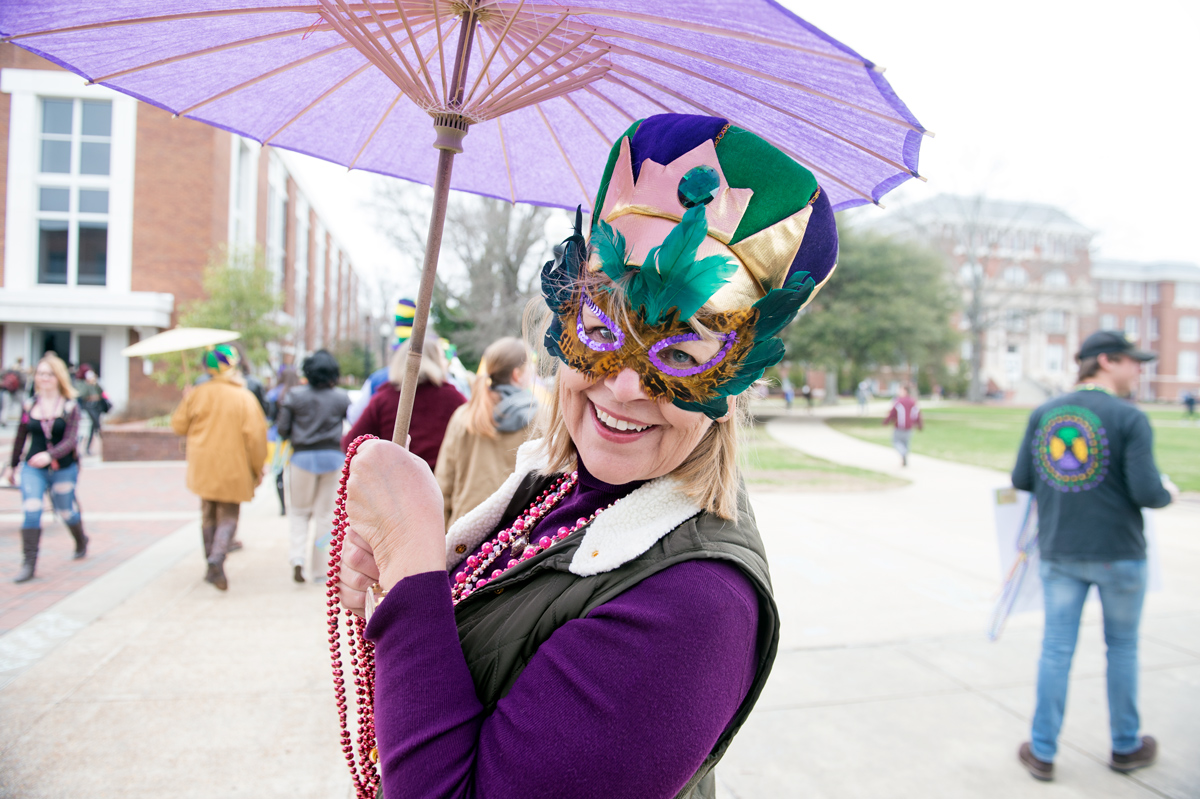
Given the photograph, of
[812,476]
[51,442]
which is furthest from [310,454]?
[812,476]

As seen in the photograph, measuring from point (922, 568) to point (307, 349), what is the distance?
3440 cm

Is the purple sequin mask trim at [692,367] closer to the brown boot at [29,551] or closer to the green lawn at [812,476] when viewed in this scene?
the brown boot at [29,551]

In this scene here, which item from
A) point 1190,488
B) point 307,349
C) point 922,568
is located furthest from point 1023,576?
point 307,349

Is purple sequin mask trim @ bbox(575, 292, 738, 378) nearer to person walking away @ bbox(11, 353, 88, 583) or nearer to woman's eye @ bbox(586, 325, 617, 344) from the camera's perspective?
woman's eye @ bbox(586, 325, 617, 344)

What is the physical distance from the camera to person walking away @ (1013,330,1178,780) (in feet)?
11.3

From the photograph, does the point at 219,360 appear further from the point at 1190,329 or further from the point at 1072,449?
the point at 1190,329

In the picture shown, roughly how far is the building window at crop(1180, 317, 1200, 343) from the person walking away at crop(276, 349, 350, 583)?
80.3 m

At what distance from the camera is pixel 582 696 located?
0.96 metres

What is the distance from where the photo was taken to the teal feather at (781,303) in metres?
1.15

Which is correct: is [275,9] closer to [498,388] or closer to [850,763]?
[498,388]

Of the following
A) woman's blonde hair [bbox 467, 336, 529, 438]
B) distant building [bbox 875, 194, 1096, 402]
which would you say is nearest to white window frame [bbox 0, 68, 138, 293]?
woman's blonde hair [bbox 467, 336, 529, 438]

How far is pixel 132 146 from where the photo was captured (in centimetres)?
2231

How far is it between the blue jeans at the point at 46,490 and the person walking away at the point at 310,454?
192 centimetres

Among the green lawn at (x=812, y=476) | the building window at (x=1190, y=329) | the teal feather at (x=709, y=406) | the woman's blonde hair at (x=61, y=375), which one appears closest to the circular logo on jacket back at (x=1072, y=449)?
the teal feather at (x=709, y=406)
